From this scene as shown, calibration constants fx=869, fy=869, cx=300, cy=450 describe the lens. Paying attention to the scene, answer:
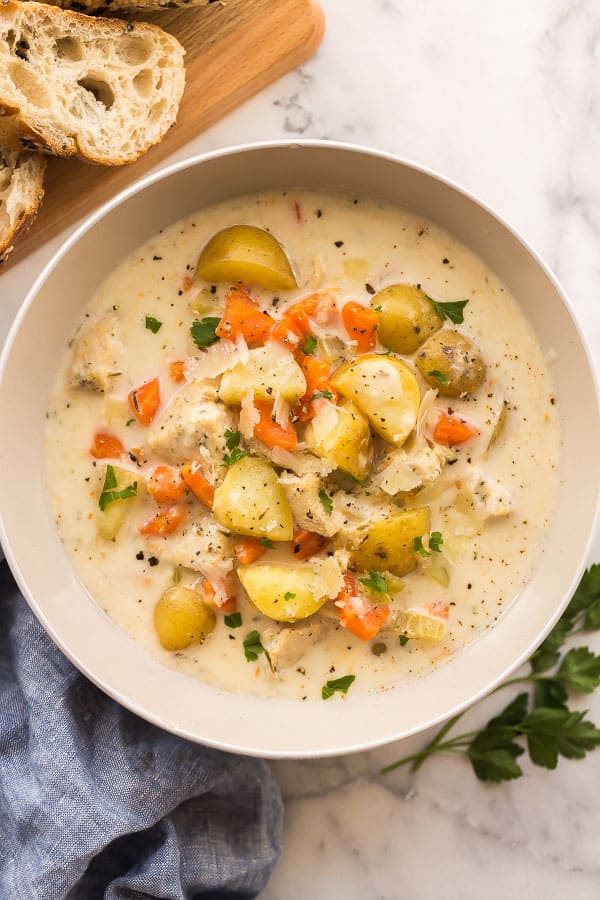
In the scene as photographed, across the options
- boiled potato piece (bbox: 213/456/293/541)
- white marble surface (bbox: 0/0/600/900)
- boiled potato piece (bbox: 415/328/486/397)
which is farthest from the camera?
white marble surface (bbox: 0/0/600/900)

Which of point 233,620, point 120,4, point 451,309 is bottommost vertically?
point 233,620

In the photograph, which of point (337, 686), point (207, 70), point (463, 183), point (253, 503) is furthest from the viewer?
point (463, 183)

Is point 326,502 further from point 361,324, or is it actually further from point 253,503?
point 361,324

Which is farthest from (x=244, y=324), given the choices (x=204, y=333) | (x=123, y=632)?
(x=123, y=632)

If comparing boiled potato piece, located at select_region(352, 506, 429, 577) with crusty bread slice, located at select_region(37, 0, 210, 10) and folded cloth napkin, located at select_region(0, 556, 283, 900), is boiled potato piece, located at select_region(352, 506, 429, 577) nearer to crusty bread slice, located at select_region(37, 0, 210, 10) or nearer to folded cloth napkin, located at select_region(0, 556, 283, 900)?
folded cloth napkin, located at select_region(0, 556, 283, 900)

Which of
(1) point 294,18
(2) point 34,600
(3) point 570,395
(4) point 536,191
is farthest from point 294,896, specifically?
(1) point 294,18

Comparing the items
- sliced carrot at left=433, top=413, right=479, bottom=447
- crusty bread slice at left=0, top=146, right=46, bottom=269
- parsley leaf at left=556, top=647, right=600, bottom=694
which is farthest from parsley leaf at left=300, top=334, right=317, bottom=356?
parsley leaf at left=556, top=647, right=600, bottom=694
